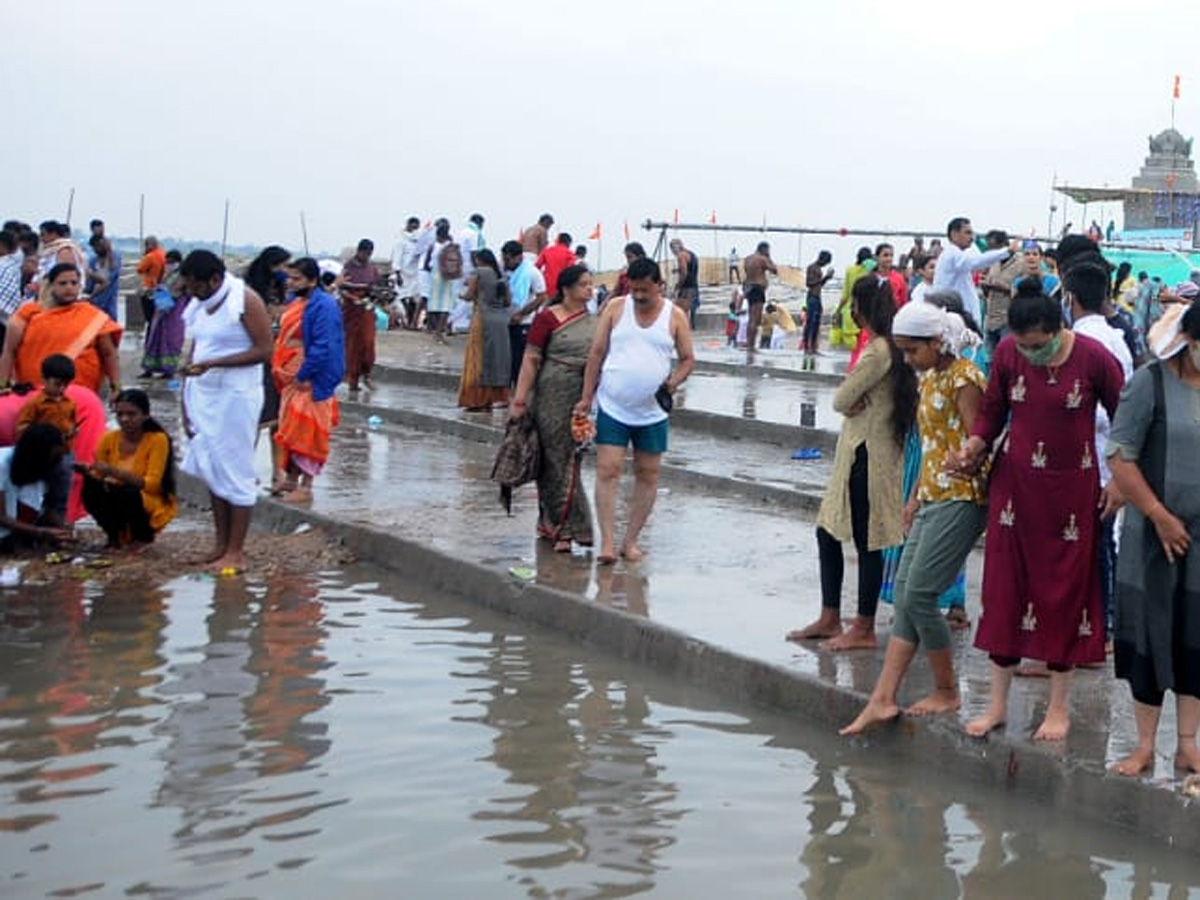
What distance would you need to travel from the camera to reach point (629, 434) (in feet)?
31.0

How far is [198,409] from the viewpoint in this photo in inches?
381

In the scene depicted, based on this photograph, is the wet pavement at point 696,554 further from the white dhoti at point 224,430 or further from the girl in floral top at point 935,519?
the white dhoti at point 224,430

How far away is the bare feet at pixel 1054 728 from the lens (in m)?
6.20

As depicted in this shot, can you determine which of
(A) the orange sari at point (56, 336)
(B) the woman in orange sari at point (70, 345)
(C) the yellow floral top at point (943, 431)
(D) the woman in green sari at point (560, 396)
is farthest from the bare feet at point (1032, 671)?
(A) the orange sari at point (56, 336)

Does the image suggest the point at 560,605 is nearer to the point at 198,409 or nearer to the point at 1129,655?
the point at 198,409

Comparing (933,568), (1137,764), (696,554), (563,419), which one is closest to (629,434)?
(563,419)

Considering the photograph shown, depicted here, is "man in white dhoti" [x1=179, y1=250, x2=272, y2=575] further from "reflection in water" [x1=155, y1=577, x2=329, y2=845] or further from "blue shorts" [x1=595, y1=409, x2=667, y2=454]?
"blue shorts" [x1=595, y1=409, x2=667, y2=454]

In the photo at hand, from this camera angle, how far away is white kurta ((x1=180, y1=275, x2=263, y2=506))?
952 centimetres

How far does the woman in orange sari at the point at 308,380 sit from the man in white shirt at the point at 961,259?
5.81 m

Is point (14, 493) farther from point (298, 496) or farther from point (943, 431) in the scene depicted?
point (943, 431)

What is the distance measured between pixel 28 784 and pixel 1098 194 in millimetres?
38651

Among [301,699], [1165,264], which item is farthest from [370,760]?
[1165,264]

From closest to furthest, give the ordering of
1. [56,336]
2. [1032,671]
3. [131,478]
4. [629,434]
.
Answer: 1. [1032,671]
2. [629,434]
3. [131,478]
4. [56,336]

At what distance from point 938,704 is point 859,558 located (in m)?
1.23
